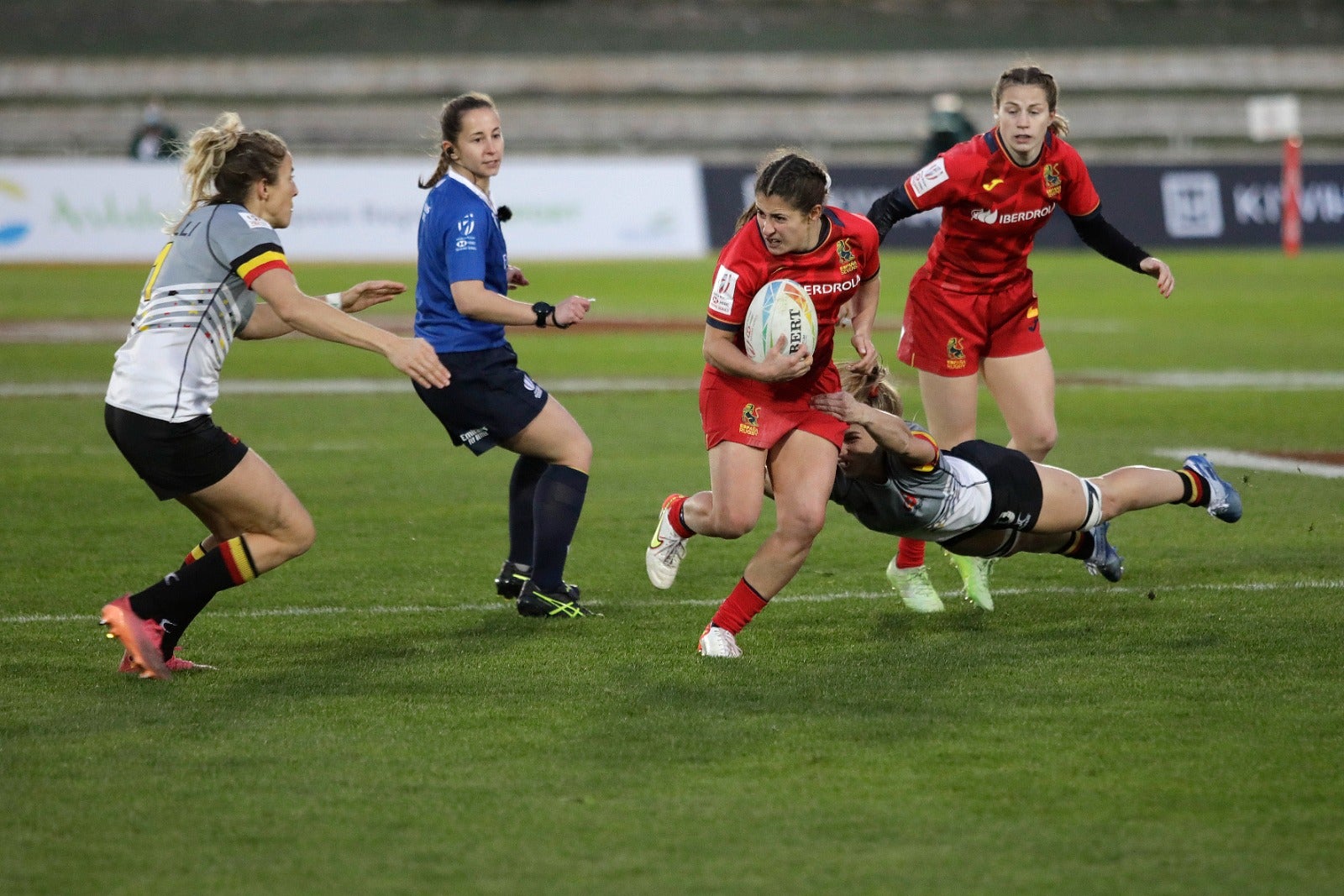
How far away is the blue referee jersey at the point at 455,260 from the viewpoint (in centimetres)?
667

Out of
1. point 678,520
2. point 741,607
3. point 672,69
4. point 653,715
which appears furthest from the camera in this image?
point 672,69

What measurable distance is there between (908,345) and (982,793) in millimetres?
3326

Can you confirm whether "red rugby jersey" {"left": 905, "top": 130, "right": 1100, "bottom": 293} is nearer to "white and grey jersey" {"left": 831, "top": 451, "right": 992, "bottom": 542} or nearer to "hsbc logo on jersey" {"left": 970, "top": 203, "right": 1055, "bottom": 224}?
"hsbc logo on jersey" {"left": 970, "top": 203, "right": 1055, "bottom": 224}

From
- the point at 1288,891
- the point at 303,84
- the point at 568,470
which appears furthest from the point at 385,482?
the point at 303,84

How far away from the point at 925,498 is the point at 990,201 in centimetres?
172

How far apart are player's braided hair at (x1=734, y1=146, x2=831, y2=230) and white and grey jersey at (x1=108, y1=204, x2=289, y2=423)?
1.67 m

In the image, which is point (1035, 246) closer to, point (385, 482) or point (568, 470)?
point (385, 482)

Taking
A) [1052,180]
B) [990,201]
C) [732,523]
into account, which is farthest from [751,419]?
[1052,180]

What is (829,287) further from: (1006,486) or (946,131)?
(946,131)

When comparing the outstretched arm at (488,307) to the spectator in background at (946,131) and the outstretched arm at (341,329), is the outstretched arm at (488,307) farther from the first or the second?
the spectator in background at (946,131)

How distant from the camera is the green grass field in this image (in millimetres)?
4020

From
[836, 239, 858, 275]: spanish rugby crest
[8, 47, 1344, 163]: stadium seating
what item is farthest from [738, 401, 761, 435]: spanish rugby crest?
[8, 47, 1344, 163]: stadium seating

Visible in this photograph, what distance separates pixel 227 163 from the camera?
18.9 feet

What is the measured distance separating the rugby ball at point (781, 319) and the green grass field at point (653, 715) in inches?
44.8
